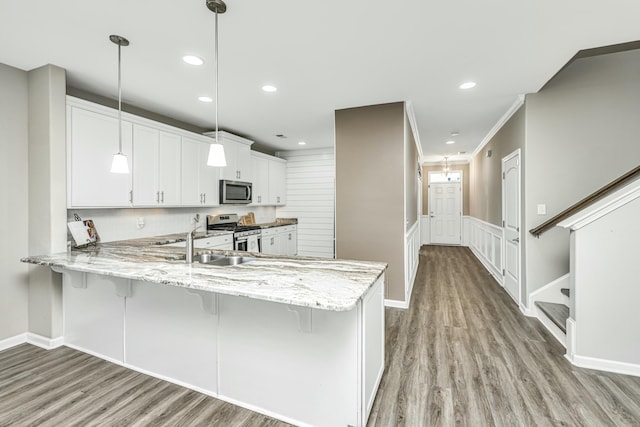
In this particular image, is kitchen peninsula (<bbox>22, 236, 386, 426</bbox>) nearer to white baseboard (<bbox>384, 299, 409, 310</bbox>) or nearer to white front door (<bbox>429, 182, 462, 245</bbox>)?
white baseboard (<bbox>384, 299, 409, 310</bbox>)

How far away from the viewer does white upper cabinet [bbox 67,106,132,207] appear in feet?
9.00

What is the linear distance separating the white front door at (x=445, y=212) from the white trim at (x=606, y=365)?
6760 millimetres

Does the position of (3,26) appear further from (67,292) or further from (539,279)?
(539,279)

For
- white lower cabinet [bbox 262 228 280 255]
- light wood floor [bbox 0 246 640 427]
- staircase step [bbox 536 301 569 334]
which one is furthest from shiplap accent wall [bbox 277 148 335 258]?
staircase step [bbox 536 301 569 334]

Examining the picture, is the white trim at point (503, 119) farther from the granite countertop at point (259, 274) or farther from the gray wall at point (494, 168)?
the granite countertop at point (259, 274)

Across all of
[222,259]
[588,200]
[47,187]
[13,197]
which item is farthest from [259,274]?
[588,200]

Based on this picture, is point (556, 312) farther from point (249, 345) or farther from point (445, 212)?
point (445, 212)

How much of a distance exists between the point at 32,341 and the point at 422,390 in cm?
348

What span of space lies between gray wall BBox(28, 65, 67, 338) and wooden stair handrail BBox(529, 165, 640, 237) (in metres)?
4.73

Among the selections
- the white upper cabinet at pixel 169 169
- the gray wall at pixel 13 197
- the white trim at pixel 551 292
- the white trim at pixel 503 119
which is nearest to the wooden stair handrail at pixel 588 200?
the white trim at pixel 551 292

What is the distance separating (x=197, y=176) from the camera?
419 cm

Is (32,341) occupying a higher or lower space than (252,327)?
lower

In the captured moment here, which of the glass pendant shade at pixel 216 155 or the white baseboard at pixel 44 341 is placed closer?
the glass pendant shade at pixel 216 155

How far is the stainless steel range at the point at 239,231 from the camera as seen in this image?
4605 millimetres
